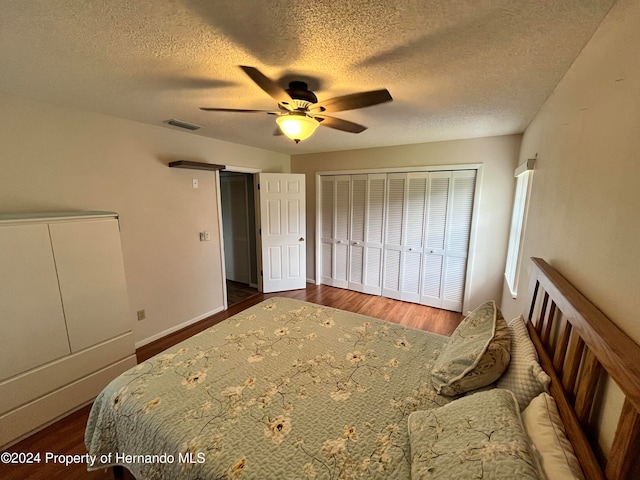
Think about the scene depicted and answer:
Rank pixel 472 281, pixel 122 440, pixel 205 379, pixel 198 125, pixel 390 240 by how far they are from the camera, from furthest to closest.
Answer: pixel 390 240 < pixel 472 281 < pixel 198 125 < pixel 205 379 < pixel 122 440

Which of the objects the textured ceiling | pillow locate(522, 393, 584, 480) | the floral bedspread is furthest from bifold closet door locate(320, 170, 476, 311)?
pillow locate(522, 393, 584, 480)

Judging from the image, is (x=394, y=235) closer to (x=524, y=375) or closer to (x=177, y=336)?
(x=524, y=375)

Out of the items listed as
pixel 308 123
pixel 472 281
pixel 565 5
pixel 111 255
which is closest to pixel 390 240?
pixel 472 281

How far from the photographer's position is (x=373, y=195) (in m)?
3.89

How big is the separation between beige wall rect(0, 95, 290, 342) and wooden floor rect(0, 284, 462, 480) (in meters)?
0.26

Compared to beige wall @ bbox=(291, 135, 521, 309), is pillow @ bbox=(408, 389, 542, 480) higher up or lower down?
lower down

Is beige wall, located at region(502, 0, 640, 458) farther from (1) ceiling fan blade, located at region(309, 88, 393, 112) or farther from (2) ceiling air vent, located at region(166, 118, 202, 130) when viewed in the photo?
(2) ceiling air vent, located at region(166, 118, 202, 130)

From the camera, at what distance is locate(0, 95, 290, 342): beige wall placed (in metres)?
1.95

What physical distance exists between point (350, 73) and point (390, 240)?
2680mm

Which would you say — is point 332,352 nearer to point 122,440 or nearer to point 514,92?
point 122,440

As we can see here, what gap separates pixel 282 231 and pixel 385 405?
324cm

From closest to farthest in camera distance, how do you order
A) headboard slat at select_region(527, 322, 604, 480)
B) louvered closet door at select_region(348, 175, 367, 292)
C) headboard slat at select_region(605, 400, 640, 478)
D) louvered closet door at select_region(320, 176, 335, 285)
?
headboard slat at select_region(605, 400, 640, 478)
headboard slat at select_region(527, 322, 604, 480)
louvered closet door at select_region(348, 175, 367, 292)
louvered closet door at select_region(320, 176, 335, 285)

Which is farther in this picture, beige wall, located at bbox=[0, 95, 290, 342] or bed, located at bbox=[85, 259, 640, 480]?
beige wall, located at bbox=[0, 95, 290, 342]

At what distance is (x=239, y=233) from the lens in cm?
467
